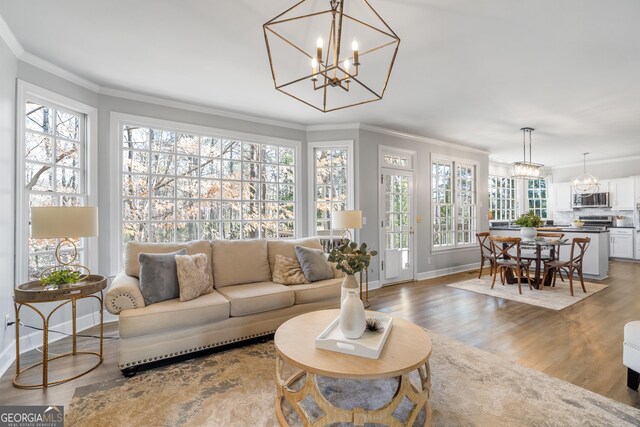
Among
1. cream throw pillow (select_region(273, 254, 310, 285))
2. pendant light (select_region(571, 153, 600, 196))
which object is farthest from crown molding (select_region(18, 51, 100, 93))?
pendant light (select_region(571, 153, 600, 196))

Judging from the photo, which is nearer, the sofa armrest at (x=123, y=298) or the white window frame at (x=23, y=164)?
the sofa armrest at (x=123, y=298)

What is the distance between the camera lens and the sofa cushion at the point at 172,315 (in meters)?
2.33

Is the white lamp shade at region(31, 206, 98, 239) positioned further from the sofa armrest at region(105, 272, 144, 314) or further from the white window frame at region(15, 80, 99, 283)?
the white window frame at region(15, 80, 99, 283)

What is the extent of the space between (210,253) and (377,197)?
9.61ft

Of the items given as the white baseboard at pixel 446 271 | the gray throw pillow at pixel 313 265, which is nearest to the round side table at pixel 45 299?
the gray throw pillow at pixel 313 265

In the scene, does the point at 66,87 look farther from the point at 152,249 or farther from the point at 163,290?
the point at 163,290

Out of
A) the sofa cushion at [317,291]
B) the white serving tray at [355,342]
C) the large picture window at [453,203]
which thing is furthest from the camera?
the large picture window at [453,203]

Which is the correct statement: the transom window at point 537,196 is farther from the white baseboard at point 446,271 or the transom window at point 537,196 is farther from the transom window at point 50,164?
the transom window at point 50,164

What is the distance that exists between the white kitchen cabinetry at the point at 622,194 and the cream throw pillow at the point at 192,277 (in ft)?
33.4

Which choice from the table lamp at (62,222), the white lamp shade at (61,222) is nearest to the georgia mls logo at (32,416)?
the table lamp at (62,222)

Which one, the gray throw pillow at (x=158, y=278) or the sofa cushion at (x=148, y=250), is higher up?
the sofa cushion at (x=148, y=250)

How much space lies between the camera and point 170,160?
13.0 feet

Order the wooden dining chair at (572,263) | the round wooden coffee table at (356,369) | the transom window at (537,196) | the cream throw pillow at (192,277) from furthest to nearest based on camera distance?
the transom window at (537,196), the wooden dining chair at (572,263), the cream throw pillow at (192,277), the round wooden coffee table at (356,369)

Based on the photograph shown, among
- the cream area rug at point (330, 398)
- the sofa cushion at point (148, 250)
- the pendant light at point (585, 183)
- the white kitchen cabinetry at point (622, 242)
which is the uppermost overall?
the pendant light at point (585, 183)
